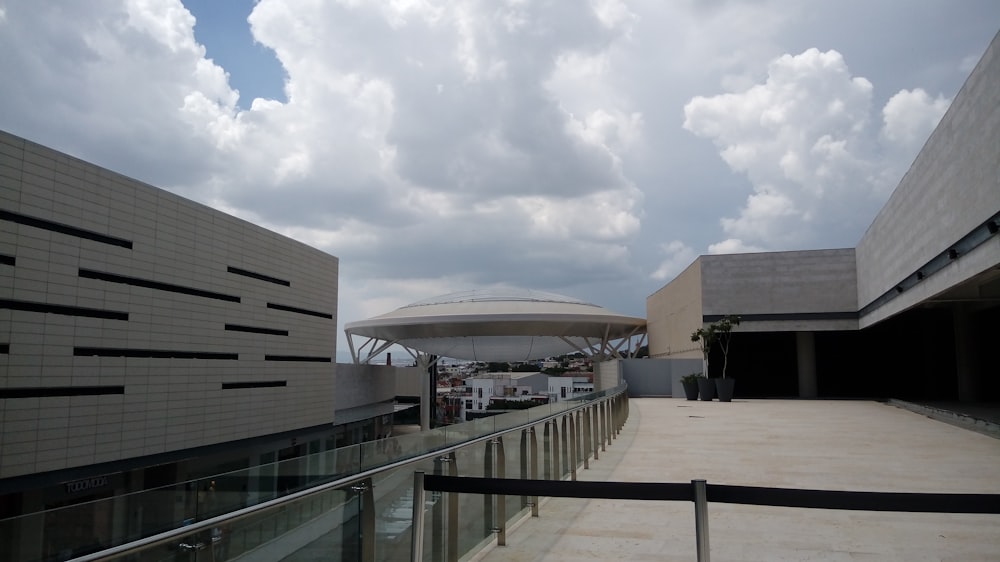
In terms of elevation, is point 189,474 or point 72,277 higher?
point 72,277

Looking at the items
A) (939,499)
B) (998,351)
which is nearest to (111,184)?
(939,499)

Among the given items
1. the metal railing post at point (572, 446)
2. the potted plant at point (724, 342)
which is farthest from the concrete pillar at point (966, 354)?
the metal railing post at point (572, 446)

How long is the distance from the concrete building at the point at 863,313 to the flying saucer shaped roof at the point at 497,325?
362 inches

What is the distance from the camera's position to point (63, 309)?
21.9 meters

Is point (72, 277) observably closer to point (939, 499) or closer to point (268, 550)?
point (268, 550)

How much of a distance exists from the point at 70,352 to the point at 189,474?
6460mm

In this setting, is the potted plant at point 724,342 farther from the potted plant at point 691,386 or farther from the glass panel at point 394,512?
the glass panel at point 394,512

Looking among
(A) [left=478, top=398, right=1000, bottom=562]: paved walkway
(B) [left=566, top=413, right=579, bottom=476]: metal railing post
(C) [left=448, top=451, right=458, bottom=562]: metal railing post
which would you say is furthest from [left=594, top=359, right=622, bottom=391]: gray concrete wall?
(C) [left=448, top=451, right=458, bottom=562]: metal railing post

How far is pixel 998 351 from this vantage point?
27828 mm

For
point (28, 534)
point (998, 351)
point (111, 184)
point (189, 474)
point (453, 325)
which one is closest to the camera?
point (28, 534)

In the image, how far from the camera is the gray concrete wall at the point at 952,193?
11766 millimetres

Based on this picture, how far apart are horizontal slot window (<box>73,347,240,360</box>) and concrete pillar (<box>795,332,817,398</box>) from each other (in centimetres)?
2712

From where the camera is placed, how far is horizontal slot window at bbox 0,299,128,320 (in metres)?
20.2

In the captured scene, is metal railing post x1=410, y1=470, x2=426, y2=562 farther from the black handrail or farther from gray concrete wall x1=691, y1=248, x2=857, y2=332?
gray concrete wall x1=691, y1=248, x2=857, y2=332
